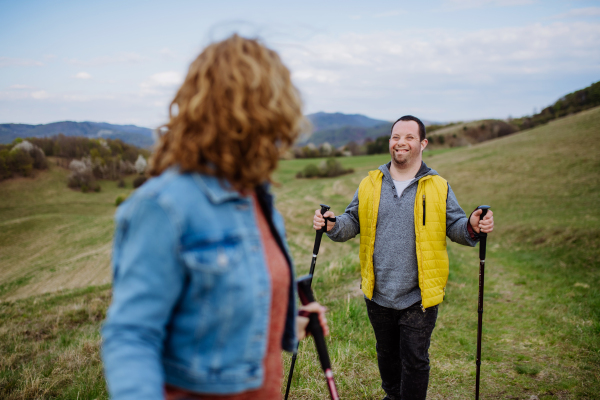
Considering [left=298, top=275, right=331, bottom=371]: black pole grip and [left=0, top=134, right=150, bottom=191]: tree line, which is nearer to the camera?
[left=298, top=275, right=331, bottom=371]: black pole grip

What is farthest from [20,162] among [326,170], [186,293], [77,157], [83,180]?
[186,293]

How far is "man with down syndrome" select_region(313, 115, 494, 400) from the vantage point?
327cm

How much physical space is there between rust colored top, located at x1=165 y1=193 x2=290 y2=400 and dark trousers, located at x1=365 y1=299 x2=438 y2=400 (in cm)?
208

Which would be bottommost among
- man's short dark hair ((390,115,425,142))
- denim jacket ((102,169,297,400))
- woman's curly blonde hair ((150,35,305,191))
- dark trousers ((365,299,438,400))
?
dark trousers ((365,299,438,400))

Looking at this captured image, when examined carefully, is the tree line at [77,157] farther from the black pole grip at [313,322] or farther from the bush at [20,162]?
the black pole grip at [313,322]

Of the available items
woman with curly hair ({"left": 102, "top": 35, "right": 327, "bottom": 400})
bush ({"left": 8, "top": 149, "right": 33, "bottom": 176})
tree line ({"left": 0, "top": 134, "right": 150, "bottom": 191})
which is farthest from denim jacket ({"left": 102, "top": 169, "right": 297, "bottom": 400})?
bush ({"left": 8, "top": 149, "right": 33, "bottom": 176})

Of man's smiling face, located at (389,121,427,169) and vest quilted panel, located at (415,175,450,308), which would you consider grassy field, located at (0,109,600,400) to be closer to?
vest quilted panel, located at (415,175,450,308)

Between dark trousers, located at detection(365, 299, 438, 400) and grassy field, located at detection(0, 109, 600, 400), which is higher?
dark trousers, located at detection(365, 299, 438, 400)

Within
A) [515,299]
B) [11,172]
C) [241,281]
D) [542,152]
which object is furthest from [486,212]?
[11,172]

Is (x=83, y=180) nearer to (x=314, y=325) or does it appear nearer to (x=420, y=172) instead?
(x=420, y=172)

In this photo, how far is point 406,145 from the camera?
3.51 metres

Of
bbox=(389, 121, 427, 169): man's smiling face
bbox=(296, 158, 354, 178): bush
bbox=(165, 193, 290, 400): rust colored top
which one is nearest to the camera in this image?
bbox=(165, 193, 290, 400): rust colored top

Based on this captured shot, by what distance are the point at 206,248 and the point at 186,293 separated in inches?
7.0

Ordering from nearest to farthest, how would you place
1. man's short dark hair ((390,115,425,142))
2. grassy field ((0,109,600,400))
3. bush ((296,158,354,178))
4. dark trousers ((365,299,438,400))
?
dark trousers ((365,299,438,400))
man's short dark hair ((390,115,425,142))
grassy field ((0,109,600,400))
bush ((296,158,354,178))
